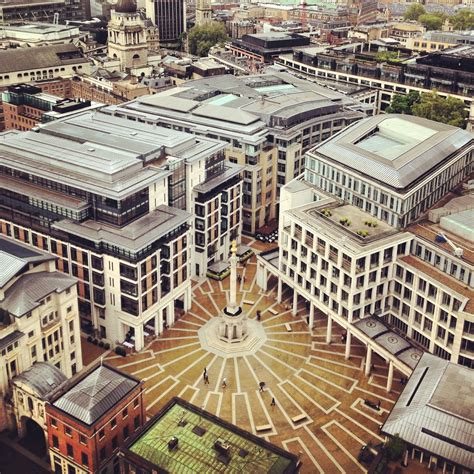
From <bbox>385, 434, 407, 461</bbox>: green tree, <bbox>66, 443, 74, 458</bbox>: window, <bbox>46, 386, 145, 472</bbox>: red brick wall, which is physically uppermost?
<bbox>385, 434, 407, 461</bbox>: green tree

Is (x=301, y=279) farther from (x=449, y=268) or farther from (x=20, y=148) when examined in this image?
(x=20, y=148)

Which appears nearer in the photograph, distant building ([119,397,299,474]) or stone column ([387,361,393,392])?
distant building ([119,397,299,474])

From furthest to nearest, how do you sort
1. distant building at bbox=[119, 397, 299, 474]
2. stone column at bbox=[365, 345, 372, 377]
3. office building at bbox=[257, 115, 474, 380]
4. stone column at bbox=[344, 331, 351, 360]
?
stone column at bbox=[344, 331, 351, 360] < stone column at bbox=[365, 345, 372, 377] < office building at bbox=[257, 115, 474, 380] < distant building at bbox=[119, 397, 299, 474]

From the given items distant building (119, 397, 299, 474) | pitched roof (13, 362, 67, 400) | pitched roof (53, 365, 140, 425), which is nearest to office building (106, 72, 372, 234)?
pitched roof (13, 362, 67, 400)

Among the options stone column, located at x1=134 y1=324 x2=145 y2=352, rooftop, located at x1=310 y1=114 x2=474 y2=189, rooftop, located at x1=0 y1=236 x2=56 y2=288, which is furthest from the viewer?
rooftop, located at x1=310 y1=114 x2=474 y2=189

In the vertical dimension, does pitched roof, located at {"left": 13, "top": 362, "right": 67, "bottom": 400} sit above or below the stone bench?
above

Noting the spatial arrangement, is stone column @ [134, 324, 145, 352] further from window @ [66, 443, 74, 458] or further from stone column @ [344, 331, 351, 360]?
stone column @ [344, 331, 351, 360]

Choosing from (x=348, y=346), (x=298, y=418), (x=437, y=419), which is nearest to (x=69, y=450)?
(x=298, y=418)

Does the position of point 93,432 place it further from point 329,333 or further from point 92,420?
point 329,333
